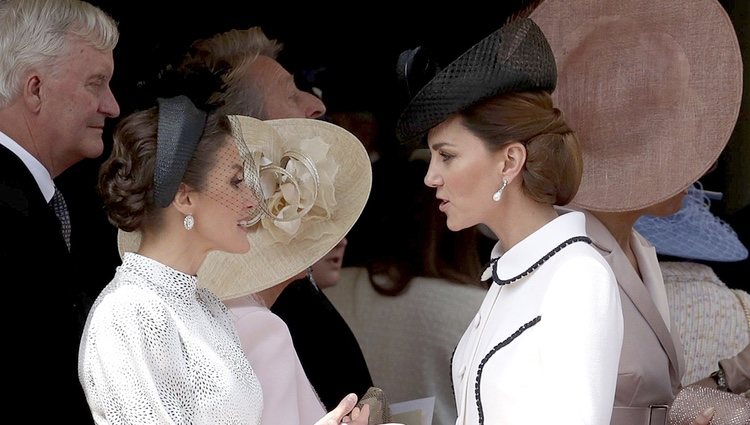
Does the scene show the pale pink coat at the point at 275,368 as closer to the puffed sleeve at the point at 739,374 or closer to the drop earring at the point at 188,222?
the drop earring at the point at 188,222

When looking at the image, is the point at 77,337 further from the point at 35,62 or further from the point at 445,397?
the point at 445,397

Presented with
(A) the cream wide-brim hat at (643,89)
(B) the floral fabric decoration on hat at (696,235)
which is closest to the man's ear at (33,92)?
(A) the cream wide-brim hat at (643,89)

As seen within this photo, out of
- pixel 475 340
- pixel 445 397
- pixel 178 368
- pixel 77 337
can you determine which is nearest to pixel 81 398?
pixel 77 337

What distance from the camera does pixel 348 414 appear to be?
259 centimetres

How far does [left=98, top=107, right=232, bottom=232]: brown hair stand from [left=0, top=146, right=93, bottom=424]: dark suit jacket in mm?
385

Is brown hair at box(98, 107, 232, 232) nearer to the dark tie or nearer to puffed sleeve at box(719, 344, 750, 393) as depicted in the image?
the dark tie

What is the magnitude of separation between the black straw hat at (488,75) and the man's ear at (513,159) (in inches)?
4.7

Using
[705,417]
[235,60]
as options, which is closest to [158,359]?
[705,417]

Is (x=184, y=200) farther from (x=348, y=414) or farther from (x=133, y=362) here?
(x=348, y=414)

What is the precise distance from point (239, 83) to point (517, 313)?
1331mm

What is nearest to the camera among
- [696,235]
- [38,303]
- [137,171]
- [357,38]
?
[137,171]

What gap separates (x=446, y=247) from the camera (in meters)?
3.96

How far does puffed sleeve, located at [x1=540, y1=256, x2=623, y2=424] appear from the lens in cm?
231

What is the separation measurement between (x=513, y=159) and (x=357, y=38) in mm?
1856
